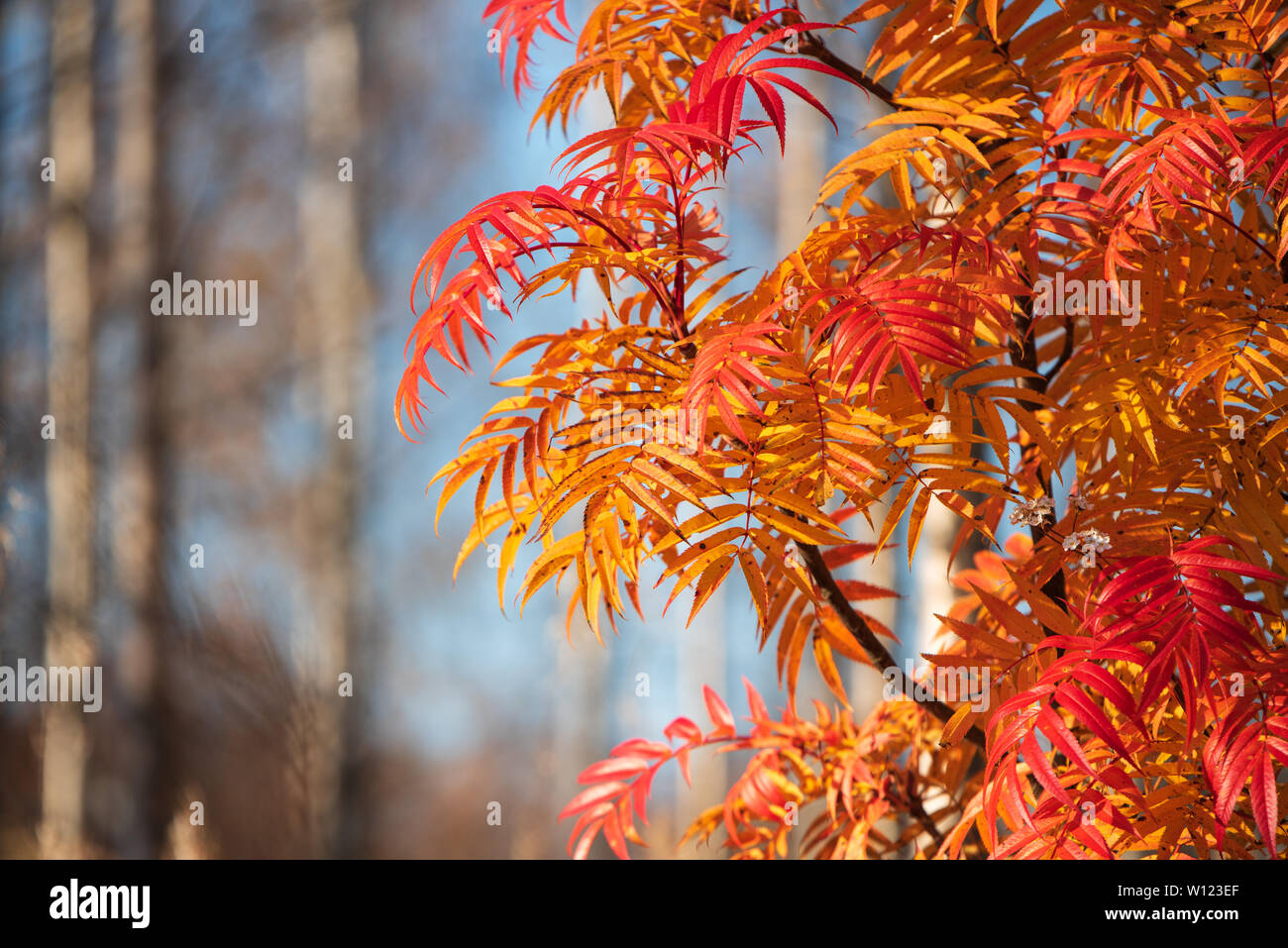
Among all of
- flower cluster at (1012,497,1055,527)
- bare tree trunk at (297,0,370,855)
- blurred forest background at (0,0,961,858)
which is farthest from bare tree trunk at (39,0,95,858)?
flower cluster at (1012,497,1055,527)

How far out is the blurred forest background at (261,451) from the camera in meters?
2.71

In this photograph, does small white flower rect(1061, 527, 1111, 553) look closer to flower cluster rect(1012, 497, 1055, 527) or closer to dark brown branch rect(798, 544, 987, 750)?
flower cluster rect(1012, 497, 1055, 527)

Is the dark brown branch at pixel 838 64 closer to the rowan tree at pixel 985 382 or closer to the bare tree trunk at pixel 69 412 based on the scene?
the rowan tree at pixel 985 382

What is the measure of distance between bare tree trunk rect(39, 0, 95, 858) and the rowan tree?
2.76 m

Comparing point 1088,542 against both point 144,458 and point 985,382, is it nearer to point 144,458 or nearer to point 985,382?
point 985,382

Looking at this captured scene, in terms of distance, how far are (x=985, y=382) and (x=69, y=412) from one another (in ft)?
10.5

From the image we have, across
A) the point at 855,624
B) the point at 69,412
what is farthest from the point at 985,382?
the point at 69,412

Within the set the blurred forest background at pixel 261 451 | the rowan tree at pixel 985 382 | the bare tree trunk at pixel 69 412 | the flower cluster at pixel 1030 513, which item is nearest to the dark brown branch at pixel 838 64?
the rowan tree at pixel 985 382

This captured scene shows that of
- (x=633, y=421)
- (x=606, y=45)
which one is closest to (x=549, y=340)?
(x=633, y=421)

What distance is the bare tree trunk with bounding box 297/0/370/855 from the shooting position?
Answer: 253 centimetres

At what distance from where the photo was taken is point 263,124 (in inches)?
139
